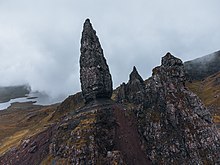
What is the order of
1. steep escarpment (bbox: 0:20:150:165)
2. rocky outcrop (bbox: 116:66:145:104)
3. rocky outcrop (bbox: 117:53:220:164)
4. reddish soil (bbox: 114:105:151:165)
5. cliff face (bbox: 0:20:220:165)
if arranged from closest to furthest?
steep escarpment (bbox: 0:20:150:165), cliff face (bbox: 0:20:220:165), rocky outcrop (bbox: 117:53:220:164), reddish soil (bbox: 114:105:151:165), rocky outcrop (bbox: 116:66:145:104)

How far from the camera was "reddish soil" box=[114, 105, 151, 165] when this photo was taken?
8769cm

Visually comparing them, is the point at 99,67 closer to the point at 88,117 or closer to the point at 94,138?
the point at 88,117

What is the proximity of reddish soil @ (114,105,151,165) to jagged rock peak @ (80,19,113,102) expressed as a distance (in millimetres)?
8852

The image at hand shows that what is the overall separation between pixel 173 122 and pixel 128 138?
13536 millimetres

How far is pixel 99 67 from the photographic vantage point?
349 ft

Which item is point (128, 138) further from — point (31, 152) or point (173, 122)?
point (31, 152)

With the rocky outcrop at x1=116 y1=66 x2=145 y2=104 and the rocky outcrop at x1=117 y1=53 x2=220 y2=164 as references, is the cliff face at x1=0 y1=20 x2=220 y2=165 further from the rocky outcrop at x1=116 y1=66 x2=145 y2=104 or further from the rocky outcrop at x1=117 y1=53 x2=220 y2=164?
the rocky outcrop at x1=116 y1=66 x2=145 y2=104

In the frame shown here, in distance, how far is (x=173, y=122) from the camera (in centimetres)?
9294

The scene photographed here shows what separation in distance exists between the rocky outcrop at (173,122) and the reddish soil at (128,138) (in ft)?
6.57

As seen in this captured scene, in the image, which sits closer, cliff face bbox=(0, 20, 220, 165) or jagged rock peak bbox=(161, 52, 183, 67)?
cliff face bbox=(0, 20, 220, 165)

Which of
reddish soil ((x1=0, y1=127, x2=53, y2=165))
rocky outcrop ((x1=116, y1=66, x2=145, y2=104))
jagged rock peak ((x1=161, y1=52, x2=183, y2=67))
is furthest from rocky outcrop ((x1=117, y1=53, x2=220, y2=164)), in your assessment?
reddish soil ((x1=0, y1=127, x2=53, y2=165))

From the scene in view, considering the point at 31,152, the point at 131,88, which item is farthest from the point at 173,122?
the point at 31,152

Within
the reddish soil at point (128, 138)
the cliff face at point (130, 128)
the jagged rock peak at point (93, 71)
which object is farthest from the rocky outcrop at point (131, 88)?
the reddish soil at point (128, 138)

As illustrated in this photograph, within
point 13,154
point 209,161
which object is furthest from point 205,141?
point 13,154
